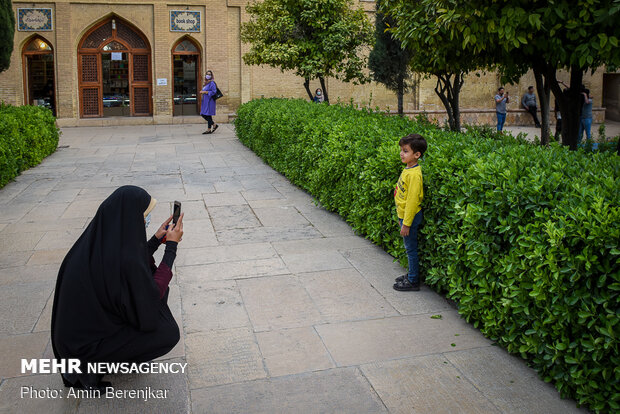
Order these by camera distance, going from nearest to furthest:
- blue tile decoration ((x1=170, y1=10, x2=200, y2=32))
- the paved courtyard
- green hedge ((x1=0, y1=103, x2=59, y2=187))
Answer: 1. the paved courtyard
2. green hedge ((x1=0, y1=103, x2=59, y2=187))
3. blue tile decoration ((x1=170, y1=10, x2=200, y2=32))

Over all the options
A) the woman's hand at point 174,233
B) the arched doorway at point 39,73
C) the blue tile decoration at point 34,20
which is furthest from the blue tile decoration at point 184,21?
the woman's hand at point 174,233

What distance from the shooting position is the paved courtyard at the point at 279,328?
13.1 ft

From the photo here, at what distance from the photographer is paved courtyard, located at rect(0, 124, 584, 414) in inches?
157

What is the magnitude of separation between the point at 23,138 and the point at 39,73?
505 inches

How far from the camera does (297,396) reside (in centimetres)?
404

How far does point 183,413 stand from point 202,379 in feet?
1.38

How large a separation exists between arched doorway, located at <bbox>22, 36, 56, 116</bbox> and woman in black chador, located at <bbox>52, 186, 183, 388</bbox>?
2229 centimetres

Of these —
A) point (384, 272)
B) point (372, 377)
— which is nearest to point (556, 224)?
point (372, 377)

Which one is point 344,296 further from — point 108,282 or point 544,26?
point 544,26

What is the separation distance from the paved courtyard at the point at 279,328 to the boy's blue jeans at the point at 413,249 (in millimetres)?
259

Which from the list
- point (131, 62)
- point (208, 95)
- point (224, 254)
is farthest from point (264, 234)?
point (131, 62)

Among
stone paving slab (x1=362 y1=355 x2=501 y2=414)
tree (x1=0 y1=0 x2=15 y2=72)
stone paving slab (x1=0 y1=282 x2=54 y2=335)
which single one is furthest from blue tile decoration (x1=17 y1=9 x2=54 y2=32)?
stone paving slab (x1=362 y1=355 x2=501 y2=414)

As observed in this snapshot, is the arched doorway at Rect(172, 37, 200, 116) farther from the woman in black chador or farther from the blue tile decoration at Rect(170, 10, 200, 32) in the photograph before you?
the woman in black chador

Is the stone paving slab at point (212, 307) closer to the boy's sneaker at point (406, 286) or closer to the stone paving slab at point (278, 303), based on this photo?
the stone paving slab at point (278, 303)
